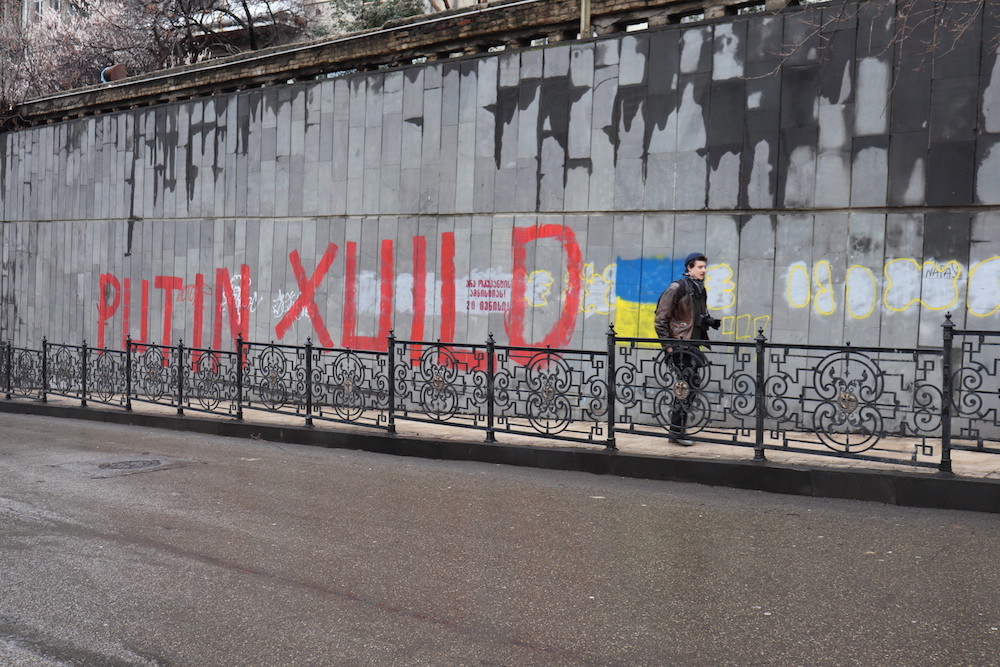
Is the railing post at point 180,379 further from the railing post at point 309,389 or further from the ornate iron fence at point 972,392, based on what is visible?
the ornate iron fence at point 972,392

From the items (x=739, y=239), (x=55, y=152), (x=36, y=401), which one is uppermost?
(x=55, y=152)

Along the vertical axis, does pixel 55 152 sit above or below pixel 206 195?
above

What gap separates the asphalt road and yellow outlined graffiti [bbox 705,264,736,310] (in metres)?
3.86

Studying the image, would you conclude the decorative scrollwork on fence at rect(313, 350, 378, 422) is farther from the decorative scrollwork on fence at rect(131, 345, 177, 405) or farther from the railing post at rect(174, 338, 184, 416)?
the decorative scrollwork on fence at rect(131, 345, 177, 405)

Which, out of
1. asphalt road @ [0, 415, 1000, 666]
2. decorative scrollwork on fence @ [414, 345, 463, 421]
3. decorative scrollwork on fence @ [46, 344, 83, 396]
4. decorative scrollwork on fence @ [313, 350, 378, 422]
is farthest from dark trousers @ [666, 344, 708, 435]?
decorative scrollwork on fence @ [46, 344, 83, 396]

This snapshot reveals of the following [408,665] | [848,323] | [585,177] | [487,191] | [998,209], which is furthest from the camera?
[487,191]

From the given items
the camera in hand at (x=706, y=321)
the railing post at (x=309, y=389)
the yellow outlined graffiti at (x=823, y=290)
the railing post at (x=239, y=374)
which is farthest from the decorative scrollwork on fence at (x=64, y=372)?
the yellow outlined graffiti at (x=823, y=290)

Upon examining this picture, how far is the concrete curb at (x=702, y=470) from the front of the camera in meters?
7.45

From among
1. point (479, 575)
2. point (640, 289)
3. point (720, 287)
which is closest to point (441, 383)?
point (640, 289)

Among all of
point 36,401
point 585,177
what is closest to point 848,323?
point 585,177

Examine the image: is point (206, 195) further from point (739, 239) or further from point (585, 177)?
point (739, 239)

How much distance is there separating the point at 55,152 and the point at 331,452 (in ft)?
49.4

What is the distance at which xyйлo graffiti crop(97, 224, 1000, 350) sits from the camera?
35.1 feet

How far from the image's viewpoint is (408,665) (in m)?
4.19
